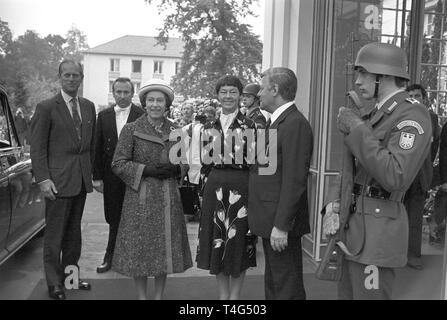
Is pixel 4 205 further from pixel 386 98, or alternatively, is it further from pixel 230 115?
pixel 386 98

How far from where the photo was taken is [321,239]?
4.75 m

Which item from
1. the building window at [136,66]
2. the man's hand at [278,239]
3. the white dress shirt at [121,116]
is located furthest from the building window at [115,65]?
the man's hand at [278,239]

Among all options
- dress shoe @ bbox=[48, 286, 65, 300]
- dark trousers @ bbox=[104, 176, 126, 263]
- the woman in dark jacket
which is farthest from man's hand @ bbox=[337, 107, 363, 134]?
dark trousers @ bbox=[104, 176, 126, 263]

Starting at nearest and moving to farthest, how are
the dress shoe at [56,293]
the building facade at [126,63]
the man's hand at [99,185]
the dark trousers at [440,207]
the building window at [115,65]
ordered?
the dress shoe at [56,293] → the man's hand at [99,185] → the dark trousers at [440,207] → the building facade at [126,63] → the building window at [115,65]

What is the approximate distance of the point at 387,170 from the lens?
6.95ft

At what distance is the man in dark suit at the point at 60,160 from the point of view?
11.9ft

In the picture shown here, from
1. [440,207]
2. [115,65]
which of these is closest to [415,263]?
[440,207]

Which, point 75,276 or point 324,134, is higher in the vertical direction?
point 324,134

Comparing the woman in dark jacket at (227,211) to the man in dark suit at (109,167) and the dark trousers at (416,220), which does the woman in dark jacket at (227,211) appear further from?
the dark trousers at (416,220)

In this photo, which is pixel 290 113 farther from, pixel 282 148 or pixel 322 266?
pixel 322 266

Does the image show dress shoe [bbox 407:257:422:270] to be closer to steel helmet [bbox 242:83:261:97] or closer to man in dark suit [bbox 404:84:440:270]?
man in dark suit [bbox 404:84:440:270]
